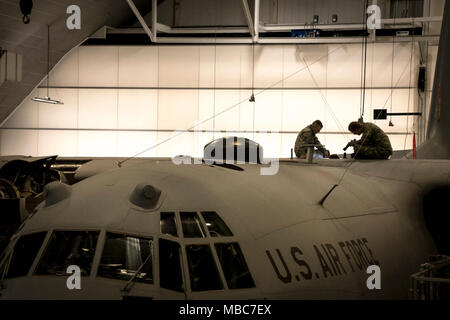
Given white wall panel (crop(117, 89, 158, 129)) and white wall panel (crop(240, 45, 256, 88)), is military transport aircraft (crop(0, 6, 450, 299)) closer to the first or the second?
white wall panel (crop(240, 45, 256, 88))

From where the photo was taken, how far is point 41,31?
26766 mm

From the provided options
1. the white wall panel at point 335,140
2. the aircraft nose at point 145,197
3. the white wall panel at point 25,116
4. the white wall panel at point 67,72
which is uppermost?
the white wall panel at point 67,72

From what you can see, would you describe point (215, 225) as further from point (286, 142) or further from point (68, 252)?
point (286, 142)

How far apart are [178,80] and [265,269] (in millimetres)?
26231

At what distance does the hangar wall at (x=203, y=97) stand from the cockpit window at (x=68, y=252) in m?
24.3

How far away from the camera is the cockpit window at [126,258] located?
18.0ft

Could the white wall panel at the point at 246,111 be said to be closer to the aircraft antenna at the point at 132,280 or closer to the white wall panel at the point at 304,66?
the white wall panel at the point at 304,66

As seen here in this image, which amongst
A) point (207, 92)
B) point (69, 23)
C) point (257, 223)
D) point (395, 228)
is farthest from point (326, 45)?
point (257, 223)

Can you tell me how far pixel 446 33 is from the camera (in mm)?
13695

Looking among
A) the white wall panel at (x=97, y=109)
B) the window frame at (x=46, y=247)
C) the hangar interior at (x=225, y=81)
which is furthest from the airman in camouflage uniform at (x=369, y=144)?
the white wall panel at (x=97, y=109)

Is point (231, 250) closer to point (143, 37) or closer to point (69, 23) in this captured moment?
point (69, 23)

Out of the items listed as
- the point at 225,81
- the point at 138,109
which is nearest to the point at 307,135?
the point at 225,81

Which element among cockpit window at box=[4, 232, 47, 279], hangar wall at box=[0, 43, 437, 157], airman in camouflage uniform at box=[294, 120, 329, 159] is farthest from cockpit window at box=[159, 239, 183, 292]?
hangar wall at box=[0, 43, 437, 157]

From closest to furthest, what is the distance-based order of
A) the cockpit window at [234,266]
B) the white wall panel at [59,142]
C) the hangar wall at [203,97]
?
the cockpit window at [234,266]
the hangar wall at [203,97]
the white wall panel at [59,142]
